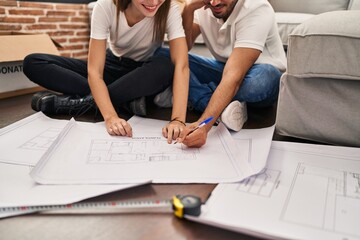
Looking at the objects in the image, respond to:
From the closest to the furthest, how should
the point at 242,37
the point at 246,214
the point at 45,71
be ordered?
the point at 246,214
the point at 242,37
the point at 45,71

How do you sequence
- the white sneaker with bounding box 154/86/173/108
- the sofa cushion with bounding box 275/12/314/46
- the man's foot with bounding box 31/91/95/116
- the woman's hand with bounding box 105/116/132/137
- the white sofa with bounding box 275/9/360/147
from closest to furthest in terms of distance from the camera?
the white sofa with bounding box 275/9/360/147
the woman's hand with bounding box 105/116/132/137
the man's foot with bounding box 31/91/95/116
the white sneaker with bounding box 154/86/173/108
the sofa cushion with bounding box 275/12/314/46

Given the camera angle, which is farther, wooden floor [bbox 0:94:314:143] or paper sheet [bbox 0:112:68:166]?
wooden floor [bbox 0:94:314:143]

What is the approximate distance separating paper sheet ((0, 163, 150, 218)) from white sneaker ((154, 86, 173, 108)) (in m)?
0.63

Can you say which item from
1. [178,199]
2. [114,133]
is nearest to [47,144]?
[114,133]

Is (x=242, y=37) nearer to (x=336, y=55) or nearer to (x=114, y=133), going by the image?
(x=336, y=55)

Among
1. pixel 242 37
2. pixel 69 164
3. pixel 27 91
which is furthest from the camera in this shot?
pixel 27 91

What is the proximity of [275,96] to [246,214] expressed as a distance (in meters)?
0.73

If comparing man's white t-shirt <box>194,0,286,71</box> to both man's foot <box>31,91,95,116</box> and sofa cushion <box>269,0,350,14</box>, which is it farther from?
sofa cushion <box>269,0,350,14</box>

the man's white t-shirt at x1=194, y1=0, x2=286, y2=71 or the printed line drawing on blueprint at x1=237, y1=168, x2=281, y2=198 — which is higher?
the man's white t-shirt at x1=194, y1=0, x2=286, y2=71

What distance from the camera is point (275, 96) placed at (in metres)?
1.08

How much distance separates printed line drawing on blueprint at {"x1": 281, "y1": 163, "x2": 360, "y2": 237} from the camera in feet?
1.36

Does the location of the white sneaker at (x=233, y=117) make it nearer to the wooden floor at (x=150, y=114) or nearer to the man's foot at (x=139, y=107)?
the wooden floor at (x=150, y=114)

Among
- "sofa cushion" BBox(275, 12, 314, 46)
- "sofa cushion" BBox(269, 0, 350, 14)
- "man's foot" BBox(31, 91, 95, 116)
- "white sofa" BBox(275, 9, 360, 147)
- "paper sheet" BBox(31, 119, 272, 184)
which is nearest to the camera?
"paper sheet" BBox(31, 119, 272, 184)

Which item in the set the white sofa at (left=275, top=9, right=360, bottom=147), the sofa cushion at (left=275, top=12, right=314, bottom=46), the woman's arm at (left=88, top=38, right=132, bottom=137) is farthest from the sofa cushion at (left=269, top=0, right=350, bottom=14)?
the woman's arm at (left=88, top=38, right=132, bottom=137)
